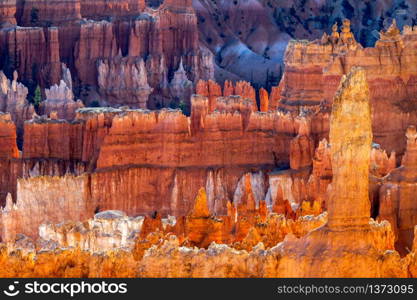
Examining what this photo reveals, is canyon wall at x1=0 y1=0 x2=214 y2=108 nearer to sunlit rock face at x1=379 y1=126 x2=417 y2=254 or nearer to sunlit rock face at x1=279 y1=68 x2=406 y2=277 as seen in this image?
sunlit rock face at x1=379 y1=126 x2=417 y2=254

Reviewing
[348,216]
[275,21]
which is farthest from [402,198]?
[275,21]

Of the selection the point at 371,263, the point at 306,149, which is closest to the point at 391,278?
the point at 371,263

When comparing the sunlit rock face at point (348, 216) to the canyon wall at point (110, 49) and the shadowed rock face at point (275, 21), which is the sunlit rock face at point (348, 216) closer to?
the canyon wall at point (110, 49)

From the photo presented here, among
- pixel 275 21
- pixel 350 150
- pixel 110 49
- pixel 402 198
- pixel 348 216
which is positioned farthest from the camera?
pixel 275 21

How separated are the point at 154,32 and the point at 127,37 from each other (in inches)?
54.5

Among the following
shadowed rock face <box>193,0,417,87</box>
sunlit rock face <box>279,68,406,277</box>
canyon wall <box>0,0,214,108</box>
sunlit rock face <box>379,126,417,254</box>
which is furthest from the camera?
shadowed rock face <box>193,0,417,87</box>

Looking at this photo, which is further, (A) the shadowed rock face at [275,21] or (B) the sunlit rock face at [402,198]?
(A) the shadowed rock face at [275,21]

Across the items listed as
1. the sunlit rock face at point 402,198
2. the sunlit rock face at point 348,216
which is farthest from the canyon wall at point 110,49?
the sunlit rock face at point 348,216

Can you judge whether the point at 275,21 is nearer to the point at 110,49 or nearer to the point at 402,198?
the point at 110,49

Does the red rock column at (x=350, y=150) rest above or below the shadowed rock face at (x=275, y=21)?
above

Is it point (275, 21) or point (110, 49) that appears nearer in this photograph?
point (110, 49)

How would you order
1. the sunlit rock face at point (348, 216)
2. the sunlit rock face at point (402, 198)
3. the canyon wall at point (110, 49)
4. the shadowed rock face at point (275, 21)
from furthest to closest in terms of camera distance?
the shadowed rock face at point (275, 21), the canyon wall at point (110, 49), the sunlit rock face at point (402, 198), the sunlit rock face at point (348, 216)

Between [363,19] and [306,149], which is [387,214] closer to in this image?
[306,149]

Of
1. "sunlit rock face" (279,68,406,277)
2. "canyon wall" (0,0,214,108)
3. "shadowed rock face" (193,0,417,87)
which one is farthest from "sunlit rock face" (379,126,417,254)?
"shadowed rock face" (193,0,417,87)
